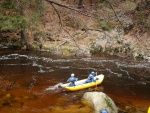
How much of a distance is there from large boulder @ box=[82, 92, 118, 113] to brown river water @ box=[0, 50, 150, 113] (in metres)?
0.26

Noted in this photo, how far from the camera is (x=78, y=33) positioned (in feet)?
58.6

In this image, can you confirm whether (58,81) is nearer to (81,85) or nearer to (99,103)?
(81,85)

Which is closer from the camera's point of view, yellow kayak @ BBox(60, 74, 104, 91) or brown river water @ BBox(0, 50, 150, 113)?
brown river water @ BBox(0, 50, 150, 113)

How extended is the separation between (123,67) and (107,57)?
7.18 feet

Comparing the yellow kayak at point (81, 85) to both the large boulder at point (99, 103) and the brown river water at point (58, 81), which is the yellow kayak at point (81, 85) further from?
the large boulder at point (99, 103)

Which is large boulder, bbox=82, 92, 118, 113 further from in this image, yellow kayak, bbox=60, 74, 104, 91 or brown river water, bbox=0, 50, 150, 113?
yellow kayak, bbox=60, 74, 104, 91

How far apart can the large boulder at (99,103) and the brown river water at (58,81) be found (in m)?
0.26

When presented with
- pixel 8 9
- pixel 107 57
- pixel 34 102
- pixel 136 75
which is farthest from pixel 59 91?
pixel 8 9

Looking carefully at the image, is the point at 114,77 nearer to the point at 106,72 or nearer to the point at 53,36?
the point at 106,72

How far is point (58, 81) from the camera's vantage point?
37.2ft

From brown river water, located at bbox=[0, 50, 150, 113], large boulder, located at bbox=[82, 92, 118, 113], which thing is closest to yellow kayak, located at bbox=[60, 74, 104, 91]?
brown river water, located at bbox=[0, 50, 150, 113]

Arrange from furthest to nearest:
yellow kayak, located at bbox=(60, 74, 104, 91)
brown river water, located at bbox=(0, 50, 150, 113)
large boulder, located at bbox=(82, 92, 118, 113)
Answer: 1. yellow kayak, located at bbox=(60, 74, 104, 91)
2. brown river water, located at bbox=(0, 50, 150, 113)
3. large boulder, located at bbox=(82, 92, 118, 113)

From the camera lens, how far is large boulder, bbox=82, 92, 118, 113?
813 centimetres

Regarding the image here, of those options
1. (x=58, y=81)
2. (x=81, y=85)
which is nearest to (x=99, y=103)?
(x=81, y=85)
